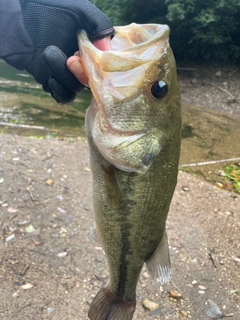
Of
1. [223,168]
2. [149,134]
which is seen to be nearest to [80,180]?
[223,168]

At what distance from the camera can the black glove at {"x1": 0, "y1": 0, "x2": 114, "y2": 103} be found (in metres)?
2.01

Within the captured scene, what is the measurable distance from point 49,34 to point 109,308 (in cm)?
158

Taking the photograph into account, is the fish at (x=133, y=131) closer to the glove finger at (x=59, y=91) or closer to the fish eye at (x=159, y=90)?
the fish eye at (x=159, y=90)

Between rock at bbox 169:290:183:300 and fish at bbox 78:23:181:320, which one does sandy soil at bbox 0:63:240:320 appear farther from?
fish at bbox 78:23:181:320

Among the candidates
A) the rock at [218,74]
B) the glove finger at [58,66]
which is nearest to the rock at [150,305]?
the glove finger at [58,66]

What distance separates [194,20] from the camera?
516 inches

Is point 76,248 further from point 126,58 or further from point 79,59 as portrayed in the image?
point 126,58

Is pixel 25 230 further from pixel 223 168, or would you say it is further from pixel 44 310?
pixel 223 168

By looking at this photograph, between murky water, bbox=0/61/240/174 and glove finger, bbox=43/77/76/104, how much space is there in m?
4.67

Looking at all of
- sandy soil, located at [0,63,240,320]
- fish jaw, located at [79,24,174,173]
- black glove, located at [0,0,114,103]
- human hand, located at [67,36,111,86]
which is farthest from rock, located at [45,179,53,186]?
fish jaw, located at [79,24,174,173]

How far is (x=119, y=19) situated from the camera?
578 inches

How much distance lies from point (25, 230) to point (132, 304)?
7.38 ft

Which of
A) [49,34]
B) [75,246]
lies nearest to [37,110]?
[75,246]

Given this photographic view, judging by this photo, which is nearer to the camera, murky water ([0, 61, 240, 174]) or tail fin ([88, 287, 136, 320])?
tail fin ([88, 287, 136, 320])
